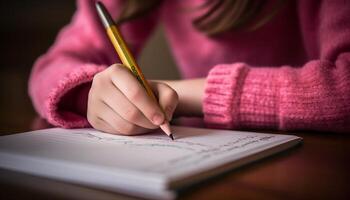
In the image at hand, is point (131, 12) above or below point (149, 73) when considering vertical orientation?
above

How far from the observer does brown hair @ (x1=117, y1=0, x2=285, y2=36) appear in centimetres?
71

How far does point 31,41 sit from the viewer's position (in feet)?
4.29

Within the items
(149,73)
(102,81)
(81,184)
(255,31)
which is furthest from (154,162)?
(149,73)

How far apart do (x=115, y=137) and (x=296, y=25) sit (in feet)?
1.80

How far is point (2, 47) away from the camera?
1.30m

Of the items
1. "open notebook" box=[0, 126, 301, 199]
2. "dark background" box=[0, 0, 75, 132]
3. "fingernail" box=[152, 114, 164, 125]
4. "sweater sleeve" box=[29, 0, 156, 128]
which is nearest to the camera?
"open notebook" box=[0, 126, 301, 199]

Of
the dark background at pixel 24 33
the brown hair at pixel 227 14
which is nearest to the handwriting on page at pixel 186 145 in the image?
the brown hair at pixel 227 14

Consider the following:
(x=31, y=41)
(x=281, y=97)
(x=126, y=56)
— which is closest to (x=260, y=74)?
(x=281, y=97)

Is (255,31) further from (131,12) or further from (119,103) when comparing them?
(119,103)

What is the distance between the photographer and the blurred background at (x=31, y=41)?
4.04 feet

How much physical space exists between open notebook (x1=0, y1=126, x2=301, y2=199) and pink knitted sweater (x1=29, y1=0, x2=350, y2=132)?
Answer: 6cm

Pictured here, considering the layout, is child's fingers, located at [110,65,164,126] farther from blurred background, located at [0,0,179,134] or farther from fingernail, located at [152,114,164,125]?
blurred background, located at [0,0,179,134]

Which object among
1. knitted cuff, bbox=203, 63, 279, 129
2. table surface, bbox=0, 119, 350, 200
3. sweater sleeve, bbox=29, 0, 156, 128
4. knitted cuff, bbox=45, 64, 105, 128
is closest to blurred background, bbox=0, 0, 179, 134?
sweater sleeve, bbox=29, 0, 156, 128

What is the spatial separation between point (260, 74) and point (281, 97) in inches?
1.7
